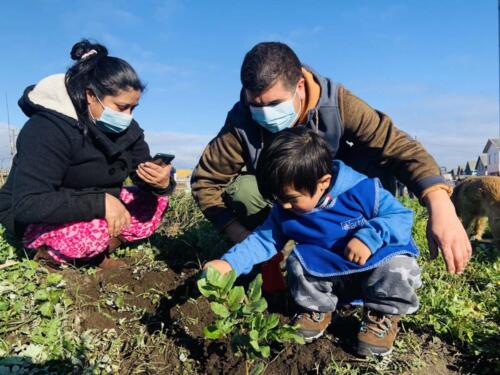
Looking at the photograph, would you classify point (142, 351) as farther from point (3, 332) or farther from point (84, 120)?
point (84, 120)

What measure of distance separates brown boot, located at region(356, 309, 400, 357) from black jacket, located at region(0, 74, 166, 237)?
1.74 meters

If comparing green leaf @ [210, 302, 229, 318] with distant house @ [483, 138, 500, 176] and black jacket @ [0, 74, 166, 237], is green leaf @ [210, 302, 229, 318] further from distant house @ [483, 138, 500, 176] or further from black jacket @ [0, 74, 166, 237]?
distant house @ [483, 138, 500, 176]

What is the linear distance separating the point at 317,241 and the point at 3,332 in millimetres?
1680

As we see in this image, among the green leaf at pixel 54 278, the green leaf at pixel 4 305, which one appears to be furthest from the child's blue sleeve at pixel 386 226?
the green leaf at pixel 4 305

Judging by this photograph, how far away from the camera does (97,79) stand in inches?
110

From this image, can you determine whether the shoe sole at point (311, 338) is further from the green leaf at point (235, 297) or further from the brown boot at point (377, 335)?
the green leaf at point (235, 297)

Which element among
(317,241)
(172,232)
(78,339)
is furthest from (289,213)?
(172,232)

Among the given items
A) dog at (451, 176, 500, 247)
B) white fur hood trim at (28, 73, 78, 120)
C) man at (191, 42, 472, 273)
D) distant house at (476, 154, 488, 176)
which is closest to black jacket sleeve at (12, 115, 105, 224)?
white fur hood trim at (28, 73, 78, 120)

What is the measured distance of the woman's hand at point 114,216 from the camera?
9.29 feet

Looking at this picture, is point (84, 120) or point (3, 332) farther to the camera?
point (84, 120)

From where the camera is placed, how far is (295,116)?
2625 mm

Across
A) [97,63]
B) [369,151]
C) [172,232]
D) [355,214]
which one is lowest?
[172,232]

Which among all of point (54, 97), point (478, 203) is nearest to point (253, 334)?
point (54, 97)

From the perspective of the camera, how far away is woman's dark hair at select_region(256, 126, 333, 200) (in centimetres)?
196
